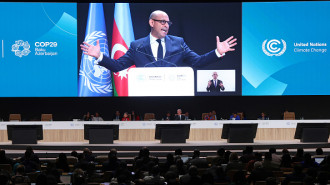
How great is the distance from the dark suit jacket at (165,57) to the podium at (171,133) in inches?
179

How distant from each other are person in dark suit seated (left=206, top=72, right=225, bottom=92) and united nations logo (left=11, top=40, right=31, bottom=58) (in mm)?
6205

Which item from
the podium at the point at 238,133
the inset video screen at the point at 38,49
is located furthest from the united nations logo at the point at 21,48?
the podium at the point at 238,133

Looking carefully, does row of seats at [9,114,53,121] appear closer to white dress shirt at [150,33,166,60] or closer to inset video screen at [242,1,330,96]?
white dress shirt at [150,33,166,60]

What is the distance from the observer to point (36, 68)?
20.4 meters

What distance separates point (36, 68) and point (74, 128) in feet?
12.2

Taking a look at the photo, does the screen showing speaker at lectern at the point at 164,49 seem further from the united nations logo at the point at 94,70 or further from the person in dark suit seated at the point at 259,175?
the person in dark suit seated at the point at 259,175

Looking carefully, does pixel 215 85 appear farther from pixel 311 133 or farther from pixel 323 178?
pixel 323 178

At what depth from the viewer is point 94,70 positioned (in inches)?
804

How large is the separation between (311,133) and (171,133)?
12.6 ft

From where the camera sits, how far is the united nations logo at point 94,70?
20.4 metres

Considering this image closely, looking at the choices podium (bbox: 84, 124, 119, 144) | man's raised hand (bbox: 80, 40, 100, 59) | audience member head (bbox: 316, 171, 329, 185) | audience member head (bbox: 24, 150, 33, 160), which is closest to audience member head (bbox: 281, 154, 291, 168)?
audience member head (bbox: 316, 171, 329, 185)

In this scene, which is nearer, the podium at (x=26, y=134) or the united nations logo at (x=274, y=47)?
the podium at (x=26, y=134)

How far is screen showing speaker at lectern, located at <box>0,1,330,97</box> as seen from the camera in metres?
20.3

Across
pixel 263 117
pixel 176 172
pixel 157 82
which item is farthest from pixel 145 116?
pixel 176 172
